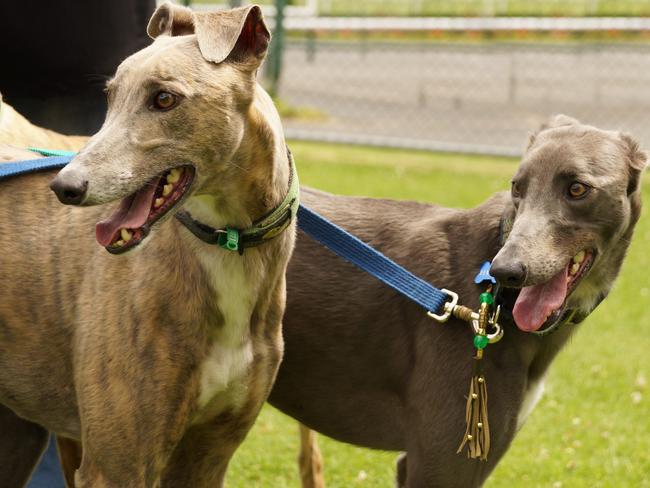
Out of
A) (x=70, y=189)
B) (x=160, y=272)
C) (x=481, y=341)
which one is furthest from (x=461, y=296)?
(x=70, y=189)

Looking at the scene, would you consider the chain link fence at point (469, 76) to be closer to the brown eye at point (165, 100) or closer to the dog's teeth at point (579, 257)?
the dog's teeth at point (579, 257)

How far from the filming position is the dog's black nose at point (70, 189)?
2740 millimetres

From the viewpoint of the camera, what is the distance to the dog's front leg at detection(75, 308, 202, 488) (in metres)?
3.14

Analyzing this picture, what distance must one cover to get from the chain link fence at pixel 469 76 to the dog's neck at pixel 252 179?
876cm

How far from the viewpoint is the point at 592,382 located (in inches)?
247

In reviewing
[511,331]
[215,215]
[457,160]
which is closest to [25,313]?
[215,215]

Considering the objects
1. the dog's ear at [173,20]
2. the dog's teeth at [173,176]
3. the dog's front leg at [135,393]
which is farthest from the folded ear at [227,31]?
the dog's front leg at [135,393]

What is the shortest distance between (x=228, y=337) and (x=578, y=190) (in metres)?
1.10

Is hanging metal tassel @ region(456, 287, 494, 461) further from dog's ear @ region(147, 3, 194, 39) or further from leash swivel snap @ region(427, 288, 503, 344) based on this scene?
Result: dog's ear @ region(147, 3, 194, 39)

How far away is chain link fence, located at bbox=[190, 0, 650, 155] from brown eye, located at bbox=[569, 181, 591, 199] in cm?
855

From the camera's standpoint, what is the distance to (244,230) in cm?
315

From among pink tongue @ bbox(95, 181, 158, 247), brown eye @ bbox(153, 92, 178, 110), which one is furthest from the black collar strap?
brown eye @ bbox(153, 92, 178, 110)

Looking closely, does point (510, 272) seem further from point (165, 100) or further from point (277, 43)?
point (277, 43)

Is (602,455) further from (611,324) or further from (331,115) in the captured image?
(331,115)
